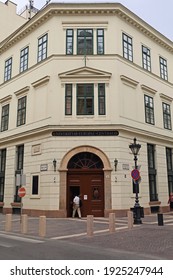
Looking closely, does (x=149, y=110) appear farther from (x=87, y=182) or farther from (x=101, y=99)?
(x=87, y=182)

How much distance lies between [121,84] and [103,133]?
164 inches

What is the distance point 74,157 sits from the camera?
20062 millimetres

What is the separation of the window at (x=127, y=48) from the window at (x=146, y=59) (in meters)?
1.67

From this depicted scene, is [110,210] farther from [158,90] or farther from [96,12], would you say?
[96,12]

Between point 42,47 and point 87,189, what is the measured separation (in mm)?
12027

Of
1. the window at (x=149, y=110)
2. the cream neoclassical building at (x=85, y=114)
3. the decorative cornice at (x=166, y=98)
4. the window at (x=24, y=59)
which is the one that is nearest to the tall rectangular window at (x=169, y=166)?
the cream neoclassical building at (x=85, y=114)

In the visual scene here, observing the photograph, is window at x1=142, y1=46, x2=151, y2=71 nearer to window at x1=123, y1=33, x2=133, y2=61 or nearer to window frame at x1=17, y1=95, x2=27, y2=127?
window at x1=123, y1=33, x2=133, y2=61

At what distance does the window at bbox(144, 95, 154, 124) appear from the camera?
23.2m

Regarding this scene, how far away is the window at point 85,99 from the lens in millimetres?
20453

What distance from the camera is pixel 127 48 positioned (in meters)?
22.8

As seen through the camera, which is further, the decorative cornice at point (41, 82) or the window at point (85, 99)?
the decorative cornice at point (41, 82)

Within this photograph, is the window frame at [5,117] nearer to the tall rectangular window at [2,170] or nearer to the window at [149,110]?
the tall rectangular window at [2,170]
